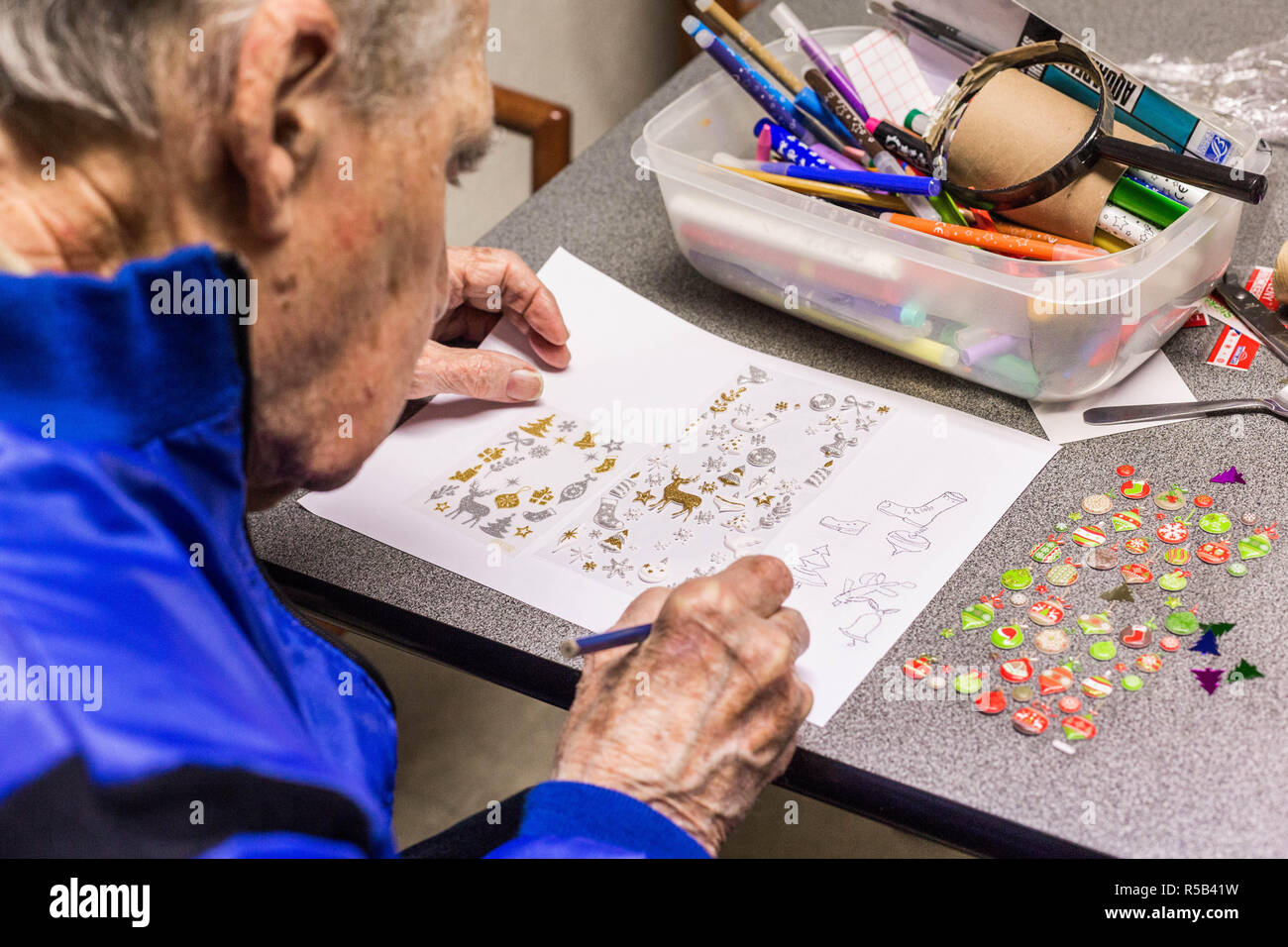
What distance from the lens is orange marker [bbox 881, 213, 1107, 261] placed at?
834 mm

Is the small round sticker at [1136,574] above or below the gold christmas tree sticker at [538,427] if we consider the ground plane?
above

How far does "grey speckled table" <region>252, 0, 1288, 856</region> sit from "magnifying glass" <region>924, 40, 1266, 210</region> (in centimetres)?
15

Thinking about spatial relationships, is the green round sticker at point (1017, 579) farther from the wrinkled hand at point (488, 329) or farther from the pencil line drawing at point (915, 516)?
the wrinkled hand at point (488, 329)

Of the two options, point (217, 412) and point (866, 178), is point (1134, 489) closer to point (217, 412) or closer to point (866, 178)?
point (866, 178)

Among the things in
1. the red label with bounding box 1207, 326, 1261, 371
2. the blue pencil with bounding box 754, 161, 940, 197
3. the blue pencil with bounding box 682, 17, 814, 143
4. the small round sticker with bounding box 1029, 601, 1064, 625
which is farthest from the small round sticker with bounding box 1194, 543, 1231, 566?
the blue pencil with bounding box 682, 17, 814, 143

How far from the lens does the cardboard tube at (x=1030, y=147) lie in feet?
2.82

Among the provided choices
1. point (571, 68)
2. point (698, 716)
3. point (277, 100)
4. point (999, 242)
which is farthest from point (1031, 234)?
point (571, 68)

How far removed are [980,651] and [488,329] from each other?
509 mm

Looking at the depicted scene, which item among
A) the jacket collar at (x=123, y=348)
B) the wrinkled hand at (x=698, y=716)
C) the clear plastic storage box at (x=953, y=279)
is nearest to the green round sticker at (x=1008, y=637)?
the wrinkled hand at (x=698, y=716)

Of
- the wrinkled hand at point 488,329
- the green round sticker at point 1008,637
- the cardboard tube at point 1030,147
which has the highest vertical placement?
the cardboard tube at point 1030,147

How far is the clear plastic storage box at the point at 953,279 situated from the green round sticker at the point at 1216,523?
136mm

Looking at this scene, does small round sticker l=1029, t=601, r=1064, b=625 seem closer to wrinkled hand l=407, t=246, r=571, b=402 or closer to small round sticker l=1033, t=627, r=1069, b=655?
small round sticker l=1033, t=627, r=1069, b=655
